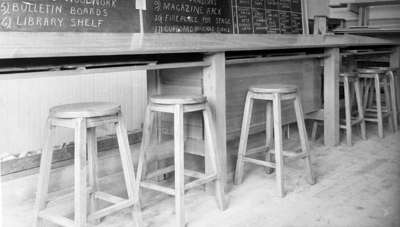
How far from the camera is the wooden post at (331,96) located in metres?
3.68

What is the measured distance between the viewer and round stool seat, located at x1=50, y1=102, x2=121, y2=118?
1795 mm

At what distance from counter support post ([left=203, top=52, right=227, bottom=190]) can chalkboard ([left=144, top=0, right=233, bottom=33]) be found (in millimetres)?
1281

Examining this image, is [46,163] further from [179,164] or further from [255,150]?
[255,150]

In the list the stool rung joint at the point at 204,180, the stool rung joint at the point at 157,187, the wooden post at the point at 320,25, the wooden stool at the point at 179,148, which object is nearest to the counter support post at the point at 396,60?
the wooden post at the point at 320,25

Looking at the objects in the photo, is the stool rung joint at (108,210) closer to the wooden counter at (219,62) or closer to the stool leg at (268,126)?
the wooden counter at (219,62)

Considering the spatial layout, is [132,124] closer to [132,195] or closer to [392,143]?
[132,195]

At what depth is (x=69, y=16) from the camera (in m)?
3.11

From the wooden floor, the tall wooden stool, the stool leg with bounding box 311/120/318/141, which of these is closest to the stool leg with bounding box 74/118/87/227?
the wooden floor

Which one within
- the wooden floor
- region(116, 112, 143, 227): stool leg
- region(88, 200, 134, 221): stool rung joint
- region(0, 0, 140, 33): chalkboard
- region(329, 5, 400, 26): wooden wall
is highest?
region(329, 5, 400, 26): wooden wall

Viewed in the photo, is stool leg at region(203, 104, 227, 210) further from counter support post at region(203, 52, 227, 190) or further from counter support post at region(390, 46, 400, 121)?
counter support post at region(390, 46, 400, 121)

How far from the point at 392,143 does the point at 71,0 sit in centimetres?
282

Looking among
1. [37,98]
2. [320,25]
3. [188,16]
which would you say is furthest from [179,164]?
[320,25]

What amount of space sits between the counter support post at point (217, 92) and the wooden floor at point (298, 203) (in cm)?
24

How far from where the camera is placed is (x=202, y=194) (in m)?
2.62
